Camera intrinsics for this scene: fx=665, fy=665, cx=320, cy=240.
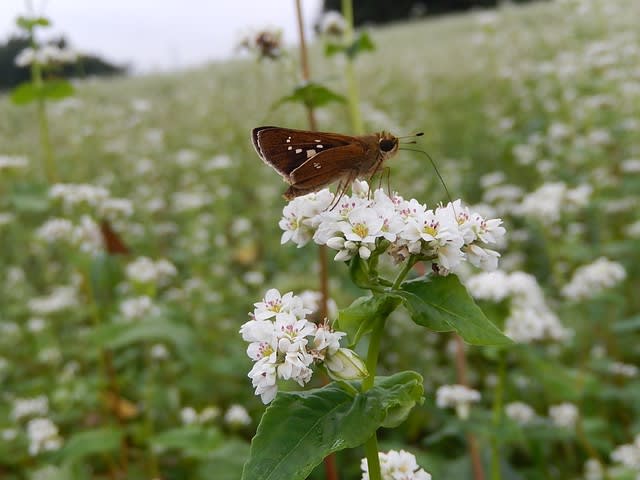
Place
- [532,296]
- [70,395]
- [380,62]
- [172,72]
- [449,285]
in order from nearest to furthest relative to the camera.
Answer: [449,285] → [532,296] → [70,395] → [380,62] → [172,72]

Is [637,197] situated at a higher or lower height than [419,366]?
higher

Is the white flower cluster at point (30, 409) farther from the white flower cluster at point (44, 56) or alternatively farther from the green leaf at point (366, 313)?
the green leaf at point (366, 313)

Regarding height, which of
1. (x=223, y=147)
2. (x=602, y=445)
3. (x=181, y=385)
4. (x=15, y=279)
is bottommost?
(x=602, y=445)

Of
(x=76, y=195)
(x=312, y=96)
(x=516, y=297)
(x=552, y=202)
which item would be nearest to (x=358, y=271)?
(x=312, y=96)

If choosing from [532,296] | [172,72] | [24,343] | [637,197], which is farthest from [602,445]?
[172,72]

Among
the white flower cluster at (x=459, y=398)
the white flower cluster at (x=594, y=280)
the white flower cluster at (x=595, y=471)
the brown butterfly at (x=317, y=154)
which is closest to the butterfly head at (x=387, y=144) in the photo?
the brown butterfly at (x=317, y=154)

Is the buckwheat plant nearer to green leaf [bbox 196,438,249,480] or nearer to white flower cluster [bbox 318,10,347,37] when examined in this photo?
green leaf [bbox 196,438,249,480]

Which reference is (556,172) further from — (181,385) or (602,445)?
(181,385)
